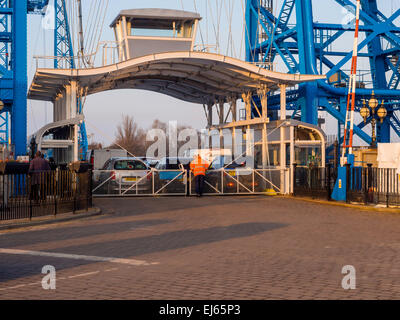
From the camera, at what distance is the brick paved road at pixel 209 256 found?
296 inches

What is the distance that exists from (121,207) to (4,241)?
363 inches

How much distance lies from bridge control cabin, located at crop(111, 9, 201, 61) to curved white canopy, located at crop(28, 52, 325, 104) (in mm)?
1583

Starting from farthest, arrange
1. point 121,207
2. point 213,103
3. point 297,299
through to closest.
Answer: point 213,103, point 121,207, point 297,299

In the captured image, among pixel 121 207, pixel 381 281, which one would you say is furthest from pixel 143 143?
pixel 381 281

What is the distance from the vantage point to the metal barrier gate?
27297 millimetres

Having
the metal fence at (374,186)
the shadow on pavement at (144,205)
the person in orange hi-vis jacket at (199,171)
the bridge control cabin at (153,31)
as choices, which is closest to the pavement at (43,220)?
the shadow on pavement at (144,205)

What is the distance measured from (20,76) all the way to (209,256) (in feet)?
83.4

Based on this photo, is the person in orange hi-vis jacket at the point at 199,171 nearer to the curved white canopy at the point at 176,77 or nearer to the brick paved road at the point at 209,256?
the curved white canopy at the point at 176,77

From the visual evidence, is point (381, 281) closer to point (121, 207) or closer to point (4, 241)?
point (4, 241)

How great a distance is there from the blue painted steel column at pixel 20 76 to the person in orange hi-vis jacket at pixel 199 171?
411 inches

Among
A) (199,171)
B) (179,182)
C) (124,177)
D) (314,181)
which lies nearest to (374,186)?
(314,181)

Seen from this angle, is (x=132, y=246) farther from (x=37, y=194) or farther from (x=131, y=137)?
(x=131, y=137)

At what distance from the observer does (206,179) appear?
93.2ft

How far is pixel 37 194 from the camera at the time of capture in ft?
55.9
